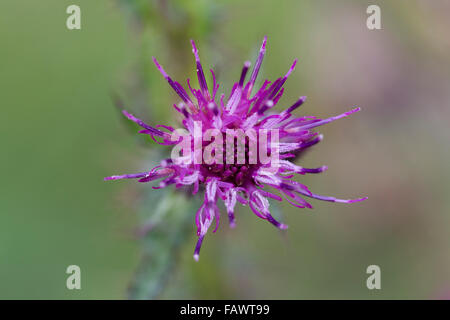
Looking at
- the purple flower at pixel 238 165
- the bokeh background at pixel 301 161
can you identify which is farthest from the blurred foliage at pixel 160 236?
the bokeh background at pixel 301 161

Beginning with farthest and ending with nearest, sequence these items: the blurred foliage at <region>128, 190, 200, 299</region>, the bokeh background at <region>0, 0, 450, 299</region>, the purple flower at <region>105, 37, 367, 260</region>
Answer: the bokeh background at <region>0, 0, 450, 299</region>, the blurred foliage at <region>128, 190, 200, 299</region>, the purple flower at <region>105, 37, 367, 260</region>

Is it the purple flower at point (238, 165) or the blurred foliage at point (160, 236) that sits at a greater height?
the purple flower at point (238, 165)

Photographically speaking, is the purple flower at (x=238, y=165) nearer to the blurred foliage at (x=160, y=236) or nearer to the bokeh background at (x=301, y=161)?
the blurred foliage at (x=160, y=236)

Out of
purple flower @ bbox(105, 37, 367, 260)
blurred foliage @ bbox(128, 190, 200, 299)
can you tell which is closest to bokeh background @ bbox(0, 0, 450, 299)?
blurred foliage @ bbox(128, 190, 200, 299)

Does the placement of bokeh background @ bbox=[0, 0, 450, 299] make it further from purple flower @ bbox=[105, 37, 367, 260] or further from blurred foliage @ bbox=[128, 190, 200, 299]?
purple flower @ bbox=[105, 37, 367, 260]

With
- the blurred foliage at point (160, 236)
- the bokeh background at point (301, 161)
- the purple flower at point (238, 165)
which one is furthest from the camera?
the bokeh background at point (301, 161)

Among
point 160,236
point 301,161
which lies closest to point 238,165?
point 160,236

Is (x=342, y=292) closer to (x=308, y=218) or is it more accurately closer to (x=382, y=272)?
(x=382, y=272)

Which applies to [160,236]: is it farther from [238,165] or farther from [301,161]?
[301,161]
